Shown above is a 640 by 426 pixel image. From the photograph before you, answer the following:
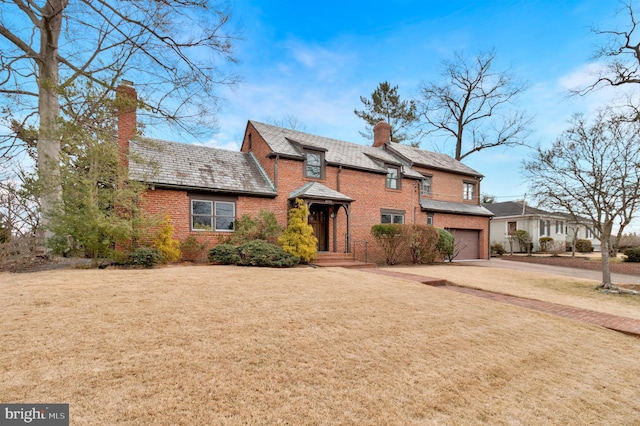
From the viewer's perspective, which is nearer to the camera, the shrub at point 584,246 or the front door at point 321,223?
the front door at point 321,223

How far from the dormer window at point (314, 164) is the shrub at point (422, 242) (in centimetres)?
509

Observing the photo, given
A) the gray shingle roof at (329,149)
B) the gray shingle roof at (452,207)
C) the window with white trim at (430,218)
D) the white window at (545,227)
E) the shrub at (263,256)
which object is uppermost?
Result: the gray shingle roof at (329,149)

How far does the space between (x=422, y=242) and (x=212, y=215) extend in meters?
10.2

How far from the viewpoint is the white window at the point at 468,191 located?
876 inches

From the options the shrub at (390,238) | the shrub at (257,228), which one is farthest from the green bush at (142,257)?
the shrub at (390,238)

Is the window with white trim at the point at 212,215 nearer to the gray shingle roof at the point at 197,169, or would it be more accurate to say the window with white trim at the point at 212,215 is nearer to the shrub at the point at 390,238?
the gray shingle roof at the point at 197,169

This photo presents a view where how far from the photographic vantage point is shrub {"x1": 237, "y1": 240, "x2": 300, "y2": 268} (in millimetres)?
10641

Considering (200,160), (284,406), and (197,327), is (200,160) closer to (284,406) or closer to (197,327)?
(197,327)

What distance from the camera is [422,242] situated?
49.3 feet

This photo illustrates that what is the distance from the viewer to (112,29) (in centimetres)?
1123

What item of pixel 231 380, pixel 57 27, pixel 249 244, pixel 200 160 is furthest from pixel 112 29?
pixel 231 380

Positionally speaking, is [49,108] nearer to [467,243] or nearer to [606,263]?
[606,263]

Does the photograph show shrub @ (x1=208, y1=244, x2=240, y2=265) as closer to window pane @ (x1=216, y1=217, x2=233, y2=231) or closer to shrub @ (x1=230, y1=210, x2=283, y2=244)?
shrub @ (x1=230, y1=210, x2=283, y2=244)
